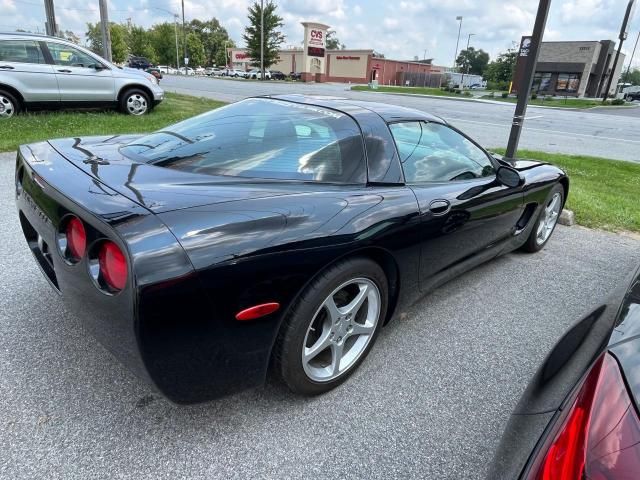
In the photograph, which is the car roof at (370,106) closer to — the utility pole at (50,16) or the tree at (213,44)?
the utility pole at (50,16)

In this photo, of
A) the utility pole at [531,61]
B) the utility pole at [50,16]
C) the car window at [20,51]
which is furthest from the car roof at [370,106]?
the utility pole at [50,16]

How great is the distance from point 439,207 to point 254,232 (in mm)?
1261

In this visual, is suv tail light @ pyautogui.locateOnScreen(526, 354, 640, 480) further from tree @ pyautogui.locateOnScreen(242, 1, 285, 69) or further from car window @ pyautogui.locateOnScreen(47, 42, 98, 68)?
tree @ pyautogui.locateOnScreen(242, 1, 285, 69)

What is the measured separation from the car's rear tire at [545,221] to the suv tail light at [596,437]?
305cm

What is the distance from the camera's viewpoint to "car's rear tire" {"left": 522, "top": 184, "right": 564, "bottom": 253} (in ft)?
13.1

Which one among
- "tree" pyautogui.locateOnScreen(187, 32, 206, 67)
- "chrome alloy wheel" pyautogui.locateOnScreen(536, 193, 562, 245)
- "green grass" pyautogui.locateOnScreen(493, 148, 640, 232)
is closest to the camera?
"chrome alloy wheel" pyautogui.locateOnScreen(536, 193, 562, 245)

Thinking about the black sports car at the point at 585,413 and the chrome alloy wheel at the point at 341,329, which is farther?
the chrome alloy wheel at the point at 341,329

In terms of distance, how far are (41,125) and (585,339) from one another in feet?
28.8

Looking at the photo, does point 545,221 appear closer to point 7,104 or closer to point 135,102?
point 135,102

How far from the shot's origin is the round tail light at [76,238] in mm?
1708

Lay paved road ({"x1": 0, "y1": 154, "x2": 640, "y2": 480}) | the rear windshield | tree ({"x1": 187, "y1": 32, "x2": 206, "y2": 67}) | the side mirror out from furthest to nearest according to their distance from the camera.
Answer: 1. tree ({"x1": 187, "y1": 32, "x2": 206, "y2": 67})
2. the side mirror
3. the rear windshield
4. paved road ({"x1": 0, "y1": 154, "x2": 640, "y2": 480})

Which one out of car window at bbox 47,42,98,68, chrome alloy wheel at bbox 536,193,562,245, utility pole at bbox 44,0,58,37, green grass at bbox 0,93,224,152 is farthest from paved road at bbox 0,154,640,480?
utility pole at bbox 44,0,58,37

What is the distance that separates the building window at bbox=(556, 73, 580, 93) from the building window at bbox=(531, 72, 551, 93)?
1202 mm

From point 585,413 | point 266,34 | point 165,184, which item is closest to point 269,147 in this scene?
point 165,184
